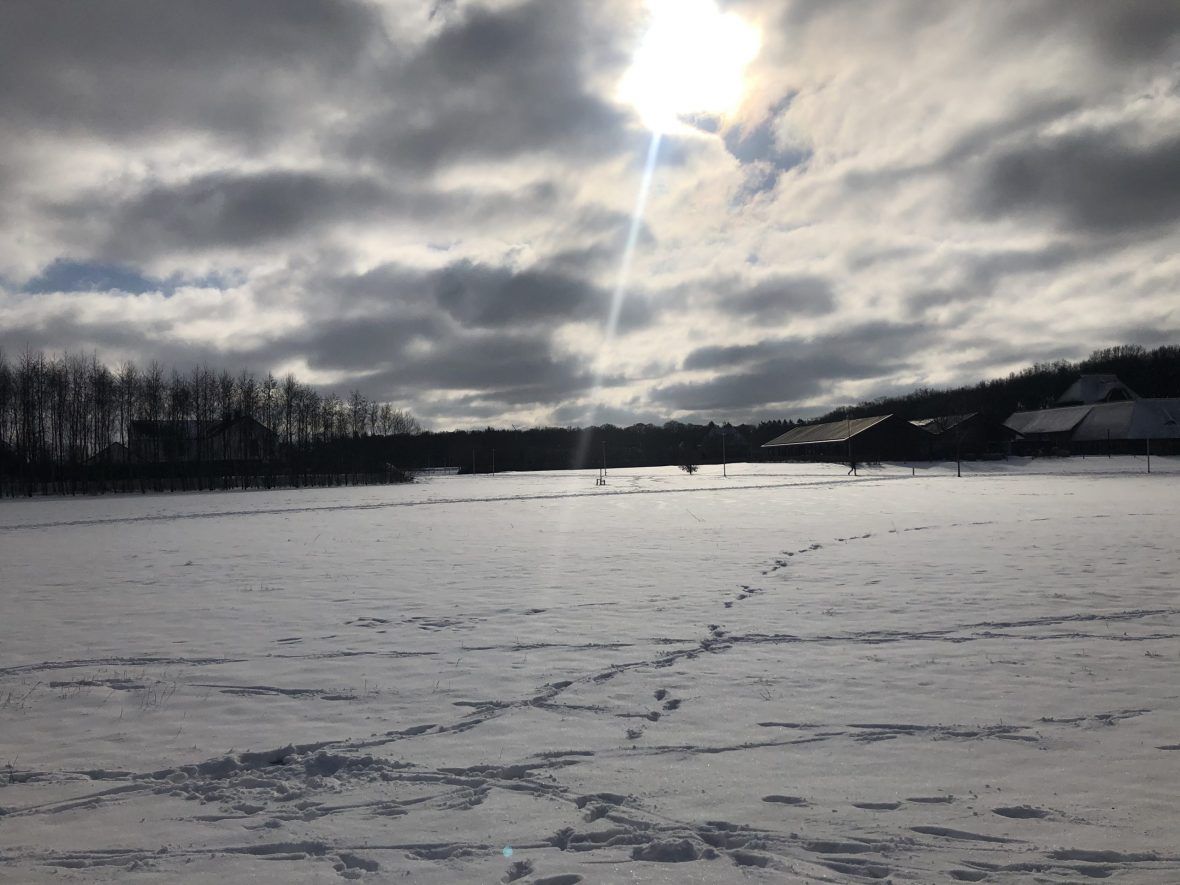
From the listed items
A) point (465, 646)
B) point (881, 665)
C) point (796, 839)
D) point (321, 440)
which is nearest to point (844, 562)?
point (881, 665)

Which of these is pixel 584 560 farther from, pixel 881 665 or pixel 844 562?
pixel 881 665

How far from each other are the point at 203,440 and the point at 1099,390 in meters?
112

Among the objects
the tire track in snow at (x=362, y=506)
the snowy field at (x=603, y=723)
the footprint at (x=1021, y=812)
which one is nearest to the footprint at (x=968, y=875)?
the snowy field at (x=603, y=723)

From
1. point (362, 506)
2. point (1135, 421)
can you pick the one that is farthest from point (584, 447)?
point (362, 506)

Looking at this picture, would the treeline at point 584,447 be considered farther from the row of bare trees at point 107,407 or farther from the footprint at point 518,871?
the footprint at point 518,871

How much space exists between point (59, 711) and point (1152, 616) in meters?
11.9

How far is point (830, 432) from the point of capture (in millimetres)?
81875

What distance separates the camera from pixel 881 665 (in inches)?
297

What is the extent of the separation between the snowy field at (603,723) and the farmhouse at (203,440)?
70762 mm

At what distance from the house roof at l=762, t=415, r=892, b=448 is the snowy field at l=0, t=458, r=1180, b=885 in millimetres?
62395

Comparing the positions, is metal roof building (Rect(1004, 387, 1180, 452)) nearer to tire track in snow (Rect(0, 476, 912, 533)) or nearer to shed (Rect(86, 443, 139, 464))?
tire track in snow (Rect(0, 476, 912, 533))

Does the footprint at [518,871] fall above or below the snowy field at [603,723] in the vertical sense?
below

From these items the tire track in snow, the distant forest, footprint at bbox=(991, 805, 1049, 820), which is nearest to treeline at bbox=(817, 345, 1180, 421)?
the distant forest

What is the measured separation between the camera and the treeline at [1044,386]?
113 metres
